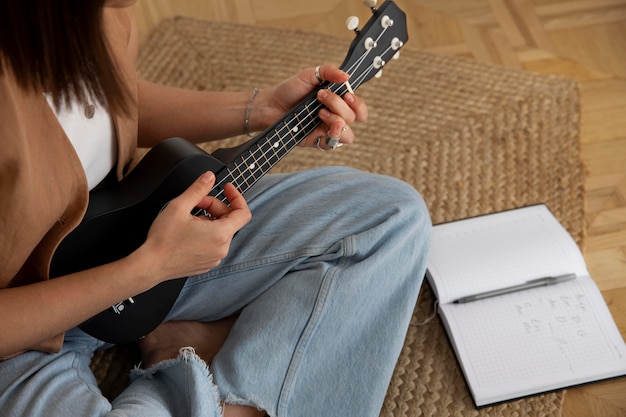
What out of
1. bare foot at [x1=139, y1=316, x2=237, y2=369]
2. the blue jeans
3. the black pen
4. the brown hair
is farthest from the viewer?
→ the black pen

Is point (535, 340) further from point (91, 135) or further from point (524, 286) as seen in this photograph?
point (91, 135)

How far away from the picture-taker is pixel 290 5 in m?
1.90

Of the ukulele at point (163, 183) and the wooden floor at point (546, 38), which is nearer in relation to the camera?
the ukulele at point (163, 183)

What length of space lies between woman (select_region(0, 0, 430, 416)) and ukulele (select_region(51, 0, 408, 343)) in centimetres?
3

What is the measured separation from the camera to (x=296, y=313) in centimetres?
106

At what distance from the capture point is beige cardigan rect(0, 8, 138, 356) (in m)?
0.85

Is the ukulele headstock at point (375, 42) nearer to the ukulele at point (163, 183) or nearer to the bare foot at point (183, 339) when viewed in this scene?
the ukulele at point (163, 183)

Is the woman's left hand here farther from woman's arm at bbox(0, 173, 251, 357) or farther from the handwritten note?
the handwritten note

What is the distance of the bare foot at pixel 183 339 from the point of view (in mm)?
1122

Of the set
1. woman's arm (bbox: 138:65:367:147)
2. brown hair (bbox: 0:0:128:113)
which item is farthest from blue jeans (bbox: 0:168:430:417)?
brown hair (bbox: 0:0:128:113)

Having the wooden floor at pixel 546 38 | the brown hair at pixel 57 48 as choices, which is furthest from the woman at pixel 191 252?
the wooden floor at pixel 546 38

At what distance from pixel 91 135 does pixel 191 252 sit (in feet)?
0.63

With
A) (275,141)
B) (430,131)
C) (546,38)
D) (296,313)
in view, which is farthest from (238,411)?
(546,38)

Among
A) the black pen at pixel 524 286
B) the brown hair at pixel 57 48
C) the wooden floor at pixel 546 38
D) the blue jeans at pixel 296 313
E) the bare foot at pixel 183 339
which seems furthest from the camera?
the wooden floor at pixel 546 38
